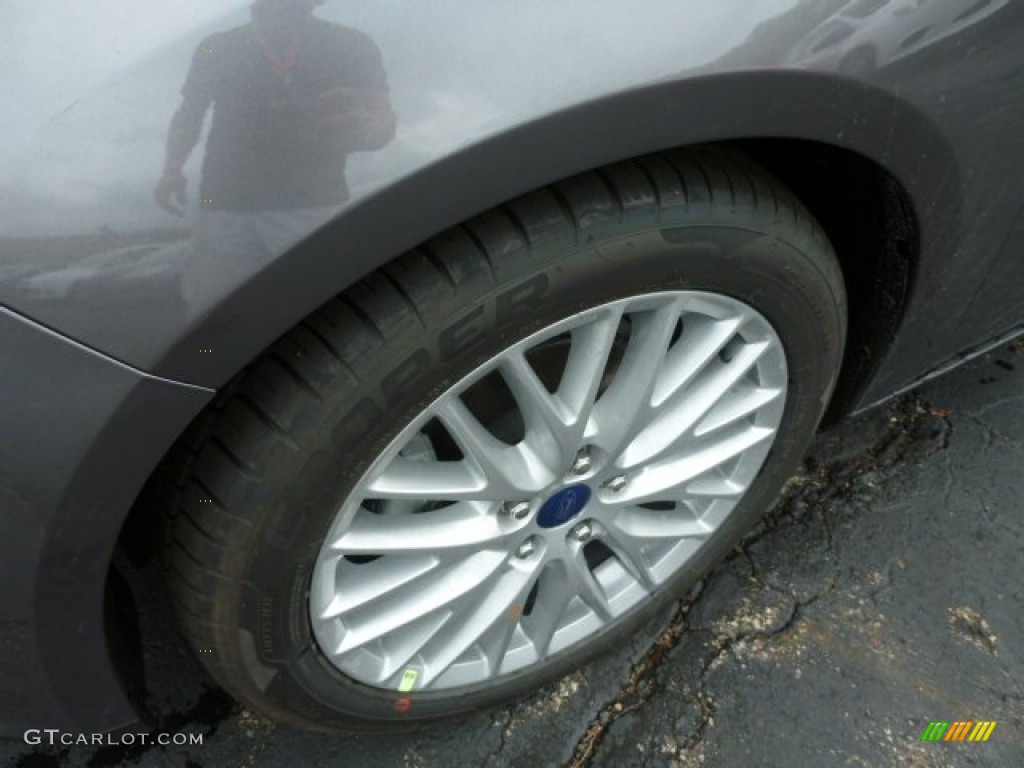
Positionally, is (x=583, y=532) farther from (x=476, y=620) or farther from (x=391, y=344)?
(x=391, y=344)

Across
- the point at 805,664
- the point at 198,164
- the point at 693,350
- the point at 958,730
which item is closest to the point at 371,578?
the point at 693,350

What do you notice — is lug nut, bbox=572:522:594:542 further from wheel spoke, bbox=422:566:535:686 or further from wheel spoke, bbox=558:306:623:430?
wheel spoke, bbox=558:306:623:430

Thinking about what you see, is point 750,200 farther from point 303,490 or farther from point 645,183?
point 303,490

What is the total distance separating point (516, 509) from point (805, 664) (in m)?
0.79

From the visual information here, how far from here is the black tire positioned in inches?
39.5

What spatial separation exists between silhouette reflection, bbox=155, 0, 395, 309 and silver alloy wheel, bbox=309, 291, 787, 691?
0.32m

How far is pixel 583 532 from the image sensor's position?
1433 mm

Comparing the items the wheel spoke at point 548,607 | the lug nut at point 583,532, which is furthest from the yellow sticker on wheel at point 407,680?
the lug nut at point 583,532

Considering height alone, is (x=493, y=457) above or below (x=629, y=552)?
above

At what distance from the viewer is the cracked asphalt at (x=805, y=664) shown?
5.27 feet

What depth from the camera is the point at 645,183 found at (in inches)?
43.0

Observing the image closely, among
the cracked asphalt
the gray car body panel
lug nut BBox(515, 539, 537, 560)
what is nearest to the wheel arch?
the gray car body panel

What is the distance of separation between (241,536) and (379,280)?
13.7 inches

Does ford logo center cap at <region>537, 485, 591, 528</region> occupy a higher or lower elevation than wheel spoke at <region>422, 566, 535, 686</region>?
higher
